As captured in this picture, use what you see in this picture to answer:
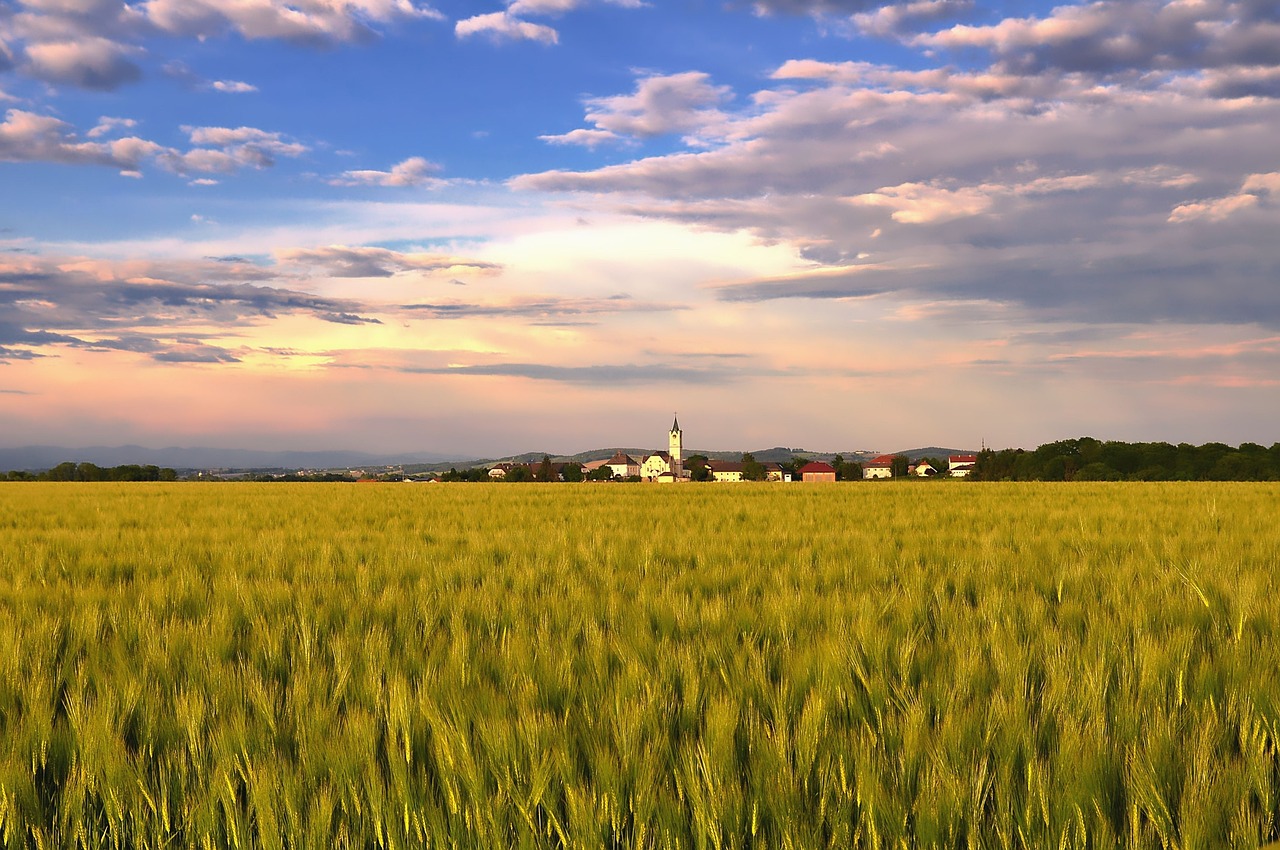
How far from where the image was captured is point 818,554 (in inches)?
291

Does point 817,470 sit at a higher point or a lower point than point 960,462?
lower

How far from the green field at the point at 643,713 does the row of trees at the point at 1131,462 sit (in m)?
48.8

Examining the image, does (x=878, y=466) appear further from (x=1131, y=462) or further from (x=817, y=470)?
(x=1131, y=462)

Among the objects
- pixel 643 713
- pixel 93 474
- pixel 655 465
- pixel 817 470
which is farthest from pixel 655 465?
pixel 643 713

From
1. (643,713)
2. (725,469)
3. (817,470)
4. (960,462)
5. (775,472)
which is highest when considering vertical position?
(643,713)

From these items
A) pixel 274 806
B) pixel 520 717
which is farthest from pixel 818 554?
pixel 274 806

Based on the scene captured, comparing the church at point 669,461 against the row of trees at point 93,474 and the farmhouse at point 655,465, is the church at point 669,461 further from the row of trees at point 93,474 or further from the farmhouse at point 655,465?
the row of trees at point 93,474

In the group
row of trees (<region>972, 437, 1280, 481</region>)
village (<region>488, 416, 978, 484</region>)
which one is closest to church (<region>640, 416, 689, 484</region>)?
village (<region>488, 416, 978, 484</region>)

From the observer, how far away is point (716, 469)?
148625 millimetres

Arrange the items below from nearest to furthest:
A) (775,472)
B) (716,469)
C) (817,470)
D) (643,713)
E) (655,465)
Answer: (643,713) < (817,470) < (775,472) < (716,469) < (655,465)

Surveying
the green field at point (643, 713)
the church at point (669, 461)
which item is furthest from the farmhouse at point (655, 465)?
the green field at point (643, 713)

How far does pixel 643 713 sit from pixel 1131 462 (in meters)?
62.2

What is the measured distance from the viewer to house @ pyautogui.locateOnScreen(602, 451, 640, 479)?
553 feet

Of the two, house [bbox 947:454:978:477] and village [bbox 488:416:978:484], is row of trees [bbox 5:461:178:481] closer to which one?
village [bbox 488:416:978:484]
